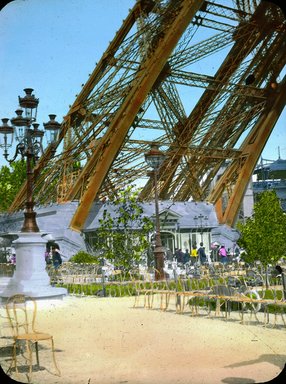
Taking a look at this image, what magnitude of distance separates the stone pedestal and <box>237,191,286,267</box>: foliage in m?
6.38

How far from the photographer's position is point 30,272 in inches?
400

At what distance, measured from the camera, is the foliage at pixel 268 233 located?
15.4 metres

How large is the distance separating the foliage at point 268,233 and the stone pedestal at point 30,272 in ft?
20.9

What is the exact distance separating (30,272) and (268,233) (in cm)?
717

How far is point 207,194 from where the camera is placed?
106ft

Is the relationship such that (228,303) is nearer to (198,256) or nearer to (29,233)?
(29,233)

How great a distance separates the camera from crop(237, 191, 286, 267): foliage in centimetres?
1540

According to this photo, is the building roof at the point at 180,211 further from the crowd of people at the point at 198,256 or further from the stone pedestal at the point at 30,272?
the stone pedestal at the point at 30,272

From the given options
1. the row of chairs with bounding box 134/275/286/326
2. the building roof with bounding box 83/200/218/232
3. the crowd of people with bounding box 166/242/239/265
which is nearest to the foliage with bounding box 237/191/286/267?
the row of chairs with bounding box 134/275/286/326

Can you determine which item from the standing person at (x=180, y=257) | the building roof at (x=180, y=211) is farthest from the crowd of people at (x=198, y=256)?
the building roof at (x=180, y=211)

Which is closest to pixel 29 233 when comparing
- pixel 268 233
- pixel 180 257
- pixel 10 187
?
pixel 268 233

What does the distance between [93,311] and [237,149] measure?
71.0 feet

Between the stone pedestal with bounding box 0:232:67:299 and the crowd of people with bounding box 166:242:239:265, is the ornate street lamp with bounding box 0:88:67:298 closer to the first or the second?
the stone pedestal with bounding box 0:232:67:299

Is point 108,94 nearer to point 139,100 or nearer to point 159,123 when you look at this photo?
point 139,100
